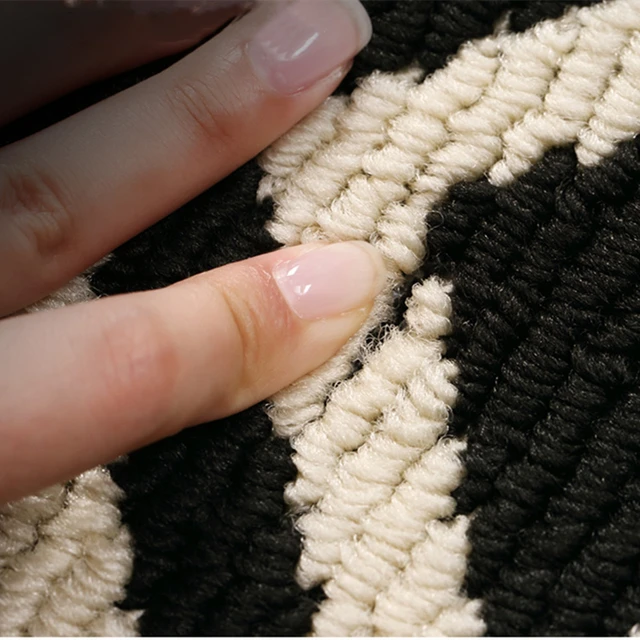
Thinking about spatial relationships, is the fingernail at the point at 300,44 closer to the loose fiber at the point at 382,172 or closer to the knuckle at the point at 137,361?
the loose fiber at the point at 382,172

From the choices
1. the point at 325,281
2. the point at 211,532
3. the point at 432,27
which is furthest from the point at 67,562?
the point at 432,27

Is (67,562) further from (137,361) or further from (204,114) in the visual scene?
(204,114)

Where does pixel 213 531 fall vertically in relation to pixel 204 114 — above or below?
below

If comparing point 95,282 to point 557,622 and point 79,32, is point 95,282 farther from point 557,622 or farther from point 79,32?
point 557,622

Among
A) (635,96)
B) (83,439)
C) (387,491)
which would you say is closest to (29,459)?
(83,439)

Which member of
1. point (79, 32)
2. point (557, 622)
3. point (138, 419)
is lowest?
point (557, 622)
